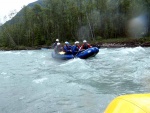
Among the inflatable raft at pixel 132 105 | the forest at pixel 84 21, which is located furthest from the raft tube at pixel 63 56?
the forest at pixel 84 21

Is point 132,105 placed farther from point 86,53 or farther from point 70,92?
point 86,53

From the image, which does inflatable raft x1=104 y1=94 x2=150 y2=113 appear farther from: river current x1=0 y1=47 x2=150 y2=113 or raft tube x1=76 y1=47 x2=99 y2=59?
raft tube x1=76 y1=47 x2=99 y2=59

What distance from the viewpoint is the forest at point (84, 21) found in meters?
42.7

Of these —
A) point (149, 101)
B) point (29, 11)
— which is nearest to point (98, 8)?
point (29, 11)

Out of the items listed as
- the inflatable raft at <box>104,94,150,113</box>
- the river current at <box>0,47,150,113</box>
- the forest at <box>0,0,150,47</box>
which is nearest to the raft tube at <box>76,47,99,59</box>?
the river current at <box>0,47,150,113</box>

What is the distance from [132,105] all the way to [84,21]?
4656cm

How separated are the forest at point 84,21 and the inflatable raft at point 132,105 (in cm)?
3884

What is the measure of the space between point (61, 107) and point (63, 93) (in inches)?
58.6

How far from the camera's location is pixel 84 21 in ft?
159

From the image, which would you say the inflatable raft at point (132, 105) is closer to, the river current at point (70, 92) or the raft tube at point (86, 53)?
the river current at point (70, 92)

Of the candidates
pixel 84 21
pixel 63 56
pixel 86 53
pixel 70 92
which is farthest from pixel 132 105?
pixel 84 21

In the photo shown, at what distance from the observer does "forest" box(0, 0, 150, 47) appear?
4269 cm

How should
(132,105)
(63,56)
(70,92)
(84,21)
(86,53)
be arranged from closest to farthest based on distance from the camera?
(132,105) < (70,92) < (86,53) < (63,56) < (84,21)

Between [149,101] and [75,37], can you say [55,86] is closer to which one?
[149,101]
